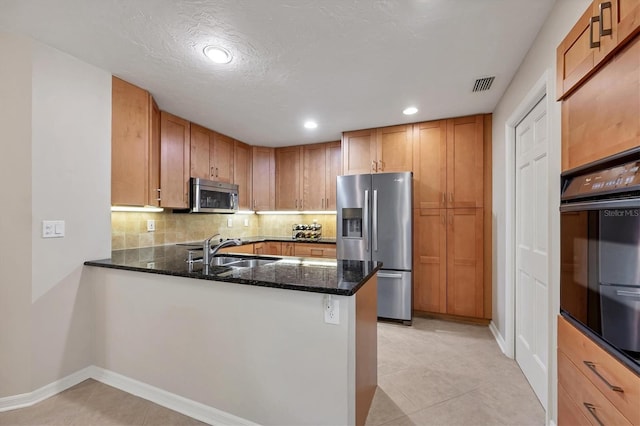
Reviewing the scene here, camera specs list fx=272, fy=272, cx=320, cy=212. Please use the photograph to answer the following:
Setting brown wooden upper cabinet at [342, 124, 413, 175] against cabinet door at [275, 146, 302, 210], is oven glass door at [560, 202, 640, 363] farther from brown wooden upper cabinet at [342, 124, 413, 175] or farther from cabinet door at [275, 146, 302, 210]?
cabinet door at [275, 146, 302, 210]

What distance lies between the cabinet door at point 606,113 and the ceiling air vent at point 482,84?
1182 millimetres

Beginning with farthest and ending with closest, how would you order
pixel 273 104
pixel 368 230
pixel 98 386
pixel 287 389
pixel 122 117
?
pixel 368 230 → pixel 273 104 → pixel 122 117 → pixel 98 386 → pixel 287 389

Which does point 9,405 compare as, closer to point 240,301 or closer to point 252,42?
point 240,301

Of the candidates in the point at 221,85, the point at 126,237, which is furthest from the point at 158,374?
the point at 221,85

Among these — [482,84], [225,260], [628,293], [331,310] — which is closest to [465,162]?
[482,84]

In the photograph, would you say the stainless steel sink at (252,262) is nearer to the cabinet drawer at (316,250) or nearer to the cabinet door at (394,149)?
the cabinet drawer at (316,250)

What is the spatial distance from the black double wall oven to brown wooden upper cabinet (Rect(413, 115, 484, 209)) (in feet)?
6.65

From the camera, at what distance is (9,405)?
1789 mm

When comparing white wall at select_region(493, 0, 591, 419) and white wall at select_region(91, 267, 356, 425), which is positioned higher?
white wall at select_region(493, 0, 591, 419)

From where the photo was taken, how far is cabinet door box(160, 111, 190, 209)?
2955 mm

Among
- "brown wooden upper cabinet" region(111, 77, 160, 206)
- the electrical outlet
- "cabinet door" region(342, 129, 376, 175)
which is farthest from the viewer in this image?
"cabinet door" region(342, 129, 376, 175)

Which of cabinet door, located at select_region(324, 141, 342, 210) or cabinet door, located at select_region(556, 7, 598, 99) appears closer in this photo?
cabinet door, located at select_region(556, 7, 598, 99)

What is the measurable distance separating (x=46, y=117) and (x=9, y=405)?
76.4 inches

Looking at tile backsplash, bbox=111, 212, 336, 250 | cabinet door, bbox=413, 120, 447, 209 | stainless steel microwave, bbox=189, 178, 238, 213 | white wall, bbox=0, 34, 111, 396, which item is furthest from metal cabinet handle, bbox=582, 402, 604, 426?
tile backsplash, bbox=111, 212, 336, 250
